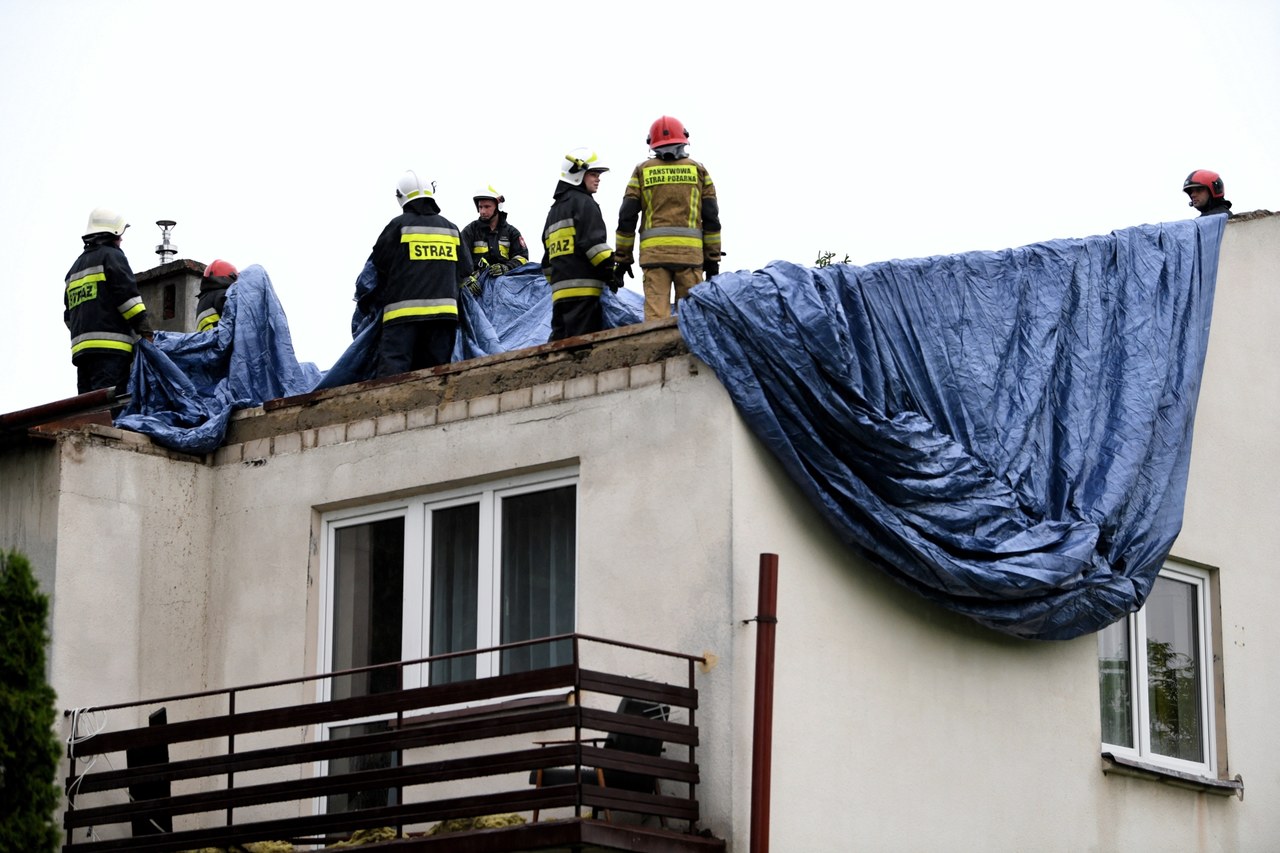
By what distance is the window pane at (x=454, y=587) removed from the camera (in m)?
13.4

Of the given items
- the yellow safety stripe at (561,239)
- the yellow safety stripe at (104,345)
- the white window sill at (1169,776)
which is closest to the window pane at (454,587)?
the yellow safety stripe at (561,239)

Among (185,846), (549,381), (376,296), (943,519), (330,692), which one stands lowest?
(185,846)

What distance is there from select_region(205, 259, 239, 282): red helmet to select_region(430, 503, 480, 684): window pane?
5975 millimetres

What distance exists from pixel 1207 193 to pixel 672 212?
201 inches

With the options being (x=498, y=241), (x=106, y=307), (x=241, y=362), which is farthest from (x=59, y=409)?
(x=498, y=241)

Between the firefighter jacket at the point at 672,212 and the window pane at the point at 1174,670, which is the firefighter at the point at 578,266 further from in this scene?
the window pane at the point at 1174,670

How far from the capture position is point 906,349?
1318cm

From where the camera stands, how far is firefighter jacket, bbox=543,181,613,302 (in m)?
15.4

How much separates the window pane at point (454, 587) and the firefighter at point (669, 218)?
216 centimetres

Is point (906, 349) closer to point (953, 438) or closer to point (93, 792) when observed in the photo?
point (953, 438)

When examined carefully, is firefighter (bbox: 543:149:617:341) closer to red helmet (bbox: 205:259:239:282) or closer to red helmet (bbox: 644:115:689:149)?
red helmet (bbox: 644:115:689:149)

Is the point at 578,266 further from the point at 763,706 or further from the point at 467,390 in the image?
the point at 763,706

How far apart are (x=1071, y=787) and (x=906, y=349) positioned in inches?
118

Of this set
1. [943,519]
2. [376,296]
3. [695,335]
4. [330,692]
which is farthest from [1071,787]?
[376,296]
